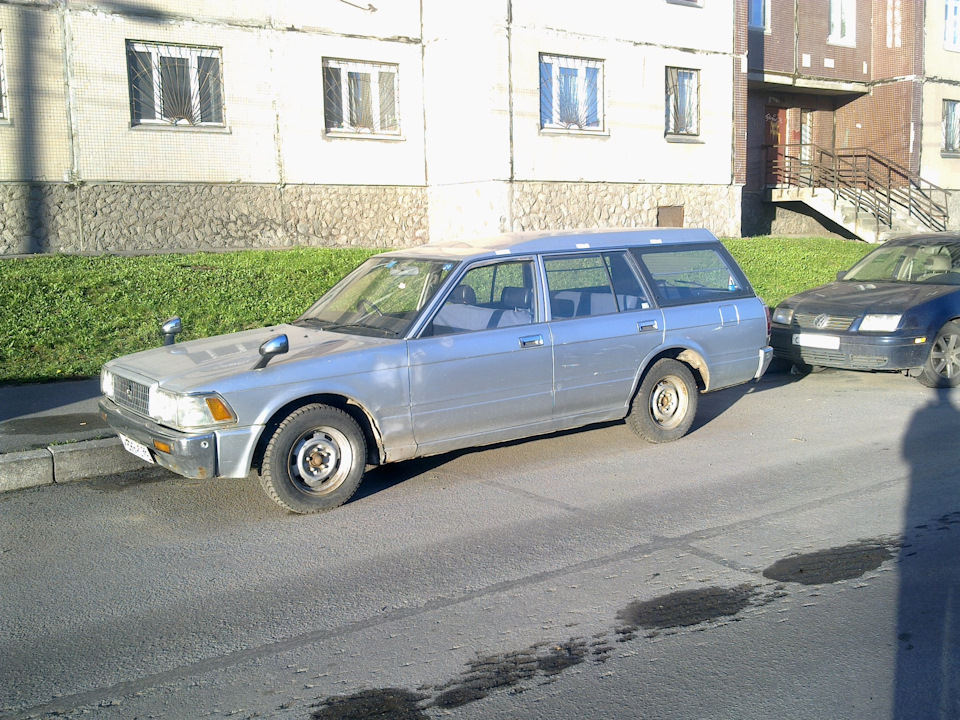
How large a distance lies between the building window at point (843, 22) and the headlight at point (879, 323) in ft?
60.7

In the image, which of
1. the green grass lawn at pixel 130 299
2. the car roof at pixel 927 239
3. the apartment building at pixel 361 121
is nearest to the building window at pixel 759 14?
the apartment building at pixel 361 121

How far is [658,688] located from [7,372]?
314 inches

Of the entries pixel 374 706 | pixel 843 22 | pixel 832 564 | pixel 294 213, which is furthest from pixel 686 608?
pixel 843 22

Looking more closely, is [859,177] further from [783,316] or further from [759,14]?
[783,316]

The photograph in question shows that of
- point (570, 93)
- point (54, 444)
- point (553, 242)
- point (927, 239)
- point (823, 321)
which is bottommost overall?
point (54, 444)

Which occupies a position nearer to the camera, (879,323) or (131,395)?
(131,395)

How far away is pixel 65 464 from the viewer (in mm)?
6883

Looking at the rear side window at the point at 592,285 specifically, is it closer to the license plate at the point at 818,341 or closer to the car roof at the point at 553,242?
the car roof at the point at 553,242

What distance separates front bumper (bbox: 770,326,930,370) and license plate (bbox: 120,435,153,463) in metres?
7.00

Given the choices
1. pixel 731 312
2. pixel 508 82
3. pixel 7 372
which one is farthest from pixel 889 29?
pixel 7 372

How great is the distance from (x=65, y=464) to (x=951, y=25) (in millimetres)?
27264

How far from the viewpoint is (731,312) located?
26.7ft

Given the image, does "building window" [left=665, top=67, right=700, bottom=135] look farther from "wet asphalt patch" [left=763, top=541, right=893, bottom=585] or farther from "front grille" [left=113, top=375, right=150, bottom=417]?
"wet asphalt patch" [left=763, top=541, right=893, bottom=585]

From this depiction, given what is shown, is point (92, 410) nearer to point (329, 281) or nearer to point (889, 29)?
point (329, 281)
